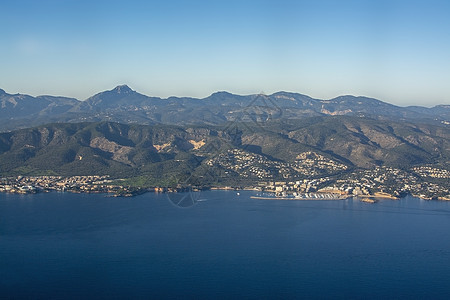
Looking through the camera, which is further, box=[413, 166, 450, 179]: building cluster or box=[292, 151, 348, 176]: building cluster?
box=[292, 151, 348, 176]: building cluster

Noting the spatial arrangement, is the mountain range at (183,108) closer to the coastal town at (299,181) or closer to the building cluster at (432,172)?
the coastal town at (299,181)

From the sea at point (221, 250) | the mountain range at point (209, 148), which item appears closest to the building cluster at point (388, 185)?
the mountain range at point (209, 148)

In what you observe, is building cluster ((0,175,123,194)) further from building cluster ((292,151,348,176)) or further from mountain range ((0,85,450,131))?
mountain range ((0,85,450,131))

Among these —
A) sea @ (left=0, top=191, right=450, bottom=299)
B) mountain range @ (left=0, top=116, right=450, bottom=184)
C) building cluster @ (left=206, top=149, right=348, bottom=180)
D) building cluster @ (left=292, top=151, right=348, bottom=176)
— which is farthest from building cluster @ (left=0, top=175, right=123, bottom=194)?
building cluster @ (left=292, top=151, right=348, bottom=176)

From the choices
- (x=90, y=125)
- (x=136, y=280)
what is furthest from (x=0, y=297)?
(x=90, y=125)

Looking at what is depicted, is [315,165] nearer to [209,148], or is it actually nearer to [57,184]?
[209,148]

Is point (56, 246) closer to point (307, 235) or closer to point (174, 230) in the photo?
point (174, 230)

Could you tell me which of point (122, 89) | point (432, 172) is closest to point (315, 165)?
point (432, 172)
